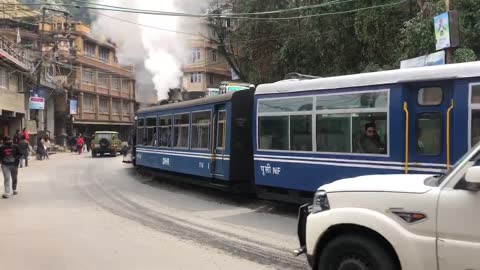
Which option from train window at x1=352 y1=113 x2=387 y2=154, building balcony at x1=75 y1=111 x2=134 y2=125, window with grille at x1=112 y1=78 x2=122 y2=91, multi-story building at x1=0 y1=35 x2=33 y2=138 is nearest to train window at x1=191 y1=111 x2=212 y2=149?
train window at x1=352 y1=113 x2=387 y2=154

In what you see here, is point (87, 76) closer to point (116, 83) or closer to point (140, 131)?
point (116, 83)

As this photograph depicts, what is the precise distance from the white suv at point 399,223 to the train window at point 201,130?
9.18 m

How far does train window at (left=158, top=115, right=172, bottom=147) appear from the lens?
1703 centimetres

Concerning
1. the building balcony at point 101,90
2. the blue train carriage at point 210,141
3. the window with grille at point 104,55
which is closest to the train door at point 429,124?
the blue train carriage at point 210,141

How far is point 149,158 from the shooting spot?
1914 centimetres

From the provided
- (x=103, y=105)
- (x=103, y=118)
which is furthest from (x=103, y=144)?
(x=103, y=105)

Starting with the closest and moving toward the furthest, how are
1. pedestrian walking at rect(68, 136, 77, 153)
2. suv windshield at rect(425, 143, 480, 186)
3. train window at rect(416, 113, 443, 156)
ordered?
1. suv windshield at rect(425, 143, 480, 186)
2. train window at rect(416, 113, 443, 156)
3. pedestrian walking at rect(68, 136, 77, 153)

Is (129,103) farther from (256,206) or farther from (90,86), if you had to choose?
(256,206)

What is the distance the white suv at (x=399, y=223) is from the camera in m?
4.04

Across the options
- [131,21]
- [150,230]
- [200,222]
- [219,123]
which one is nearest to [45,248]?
[150,230]

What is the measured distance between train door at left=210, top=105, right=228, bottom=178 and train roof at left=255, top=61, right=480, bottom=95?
6.05 feet

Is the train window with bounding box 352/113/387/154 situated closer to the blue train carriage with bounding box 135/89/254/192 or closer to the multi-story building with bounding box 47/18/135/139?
the blue train carriage with bounding box 135/89/254/192

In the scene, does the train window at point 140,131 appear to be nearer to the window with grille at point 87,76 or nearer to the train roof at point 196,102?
the train roof at point 196,102

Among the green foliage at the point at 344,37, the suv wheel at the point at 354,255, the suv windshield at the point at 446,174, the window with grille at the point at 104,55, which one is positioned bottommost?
the suv wheel at the point at 354,255
